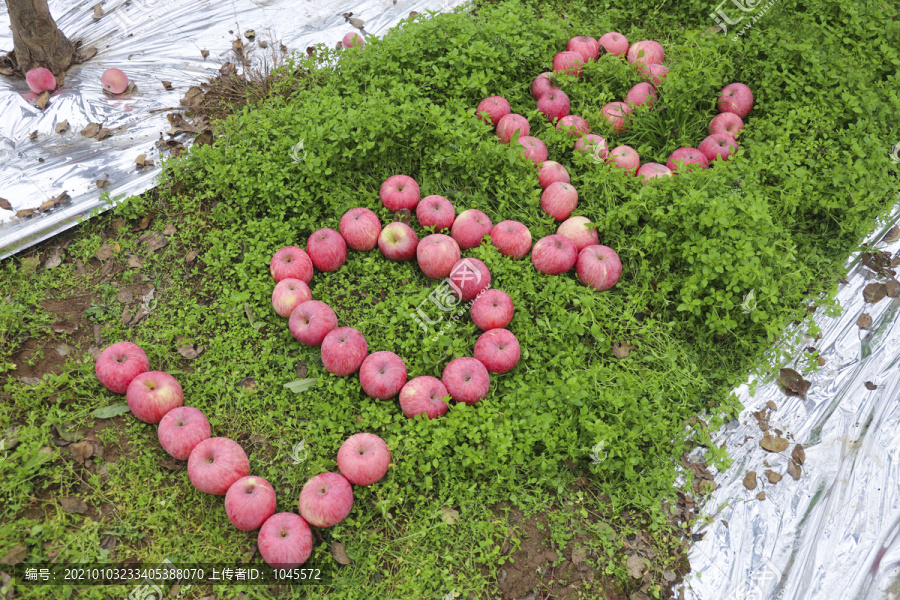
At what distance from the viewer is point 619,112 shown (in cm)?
525

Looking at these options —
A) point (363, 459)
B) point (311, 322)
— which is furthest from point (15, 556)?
point (311, 322)

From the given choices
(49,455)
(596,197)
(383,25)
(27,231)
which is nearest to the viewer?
(49,455)

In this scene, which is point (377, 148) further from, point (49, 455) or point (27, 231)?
point (49, 455)

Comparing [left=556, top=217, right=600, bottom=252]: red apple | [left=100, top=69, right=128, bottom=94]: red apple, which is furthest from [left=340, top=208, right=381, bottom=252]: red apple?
[left=100, top=69, right=128, bottom=94]: red apple

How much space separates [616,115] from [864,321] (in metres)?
2.74

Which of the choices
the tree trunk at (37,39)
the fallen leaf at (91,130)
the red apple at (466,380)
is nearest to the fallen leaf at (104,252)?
the fallen leaf at (91,130)

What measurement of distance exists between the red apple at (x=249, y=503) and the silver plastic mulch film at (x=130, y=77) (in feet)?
9.32

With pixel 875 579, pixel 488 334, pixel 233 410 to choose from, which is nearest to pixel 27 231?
pixel 233 410

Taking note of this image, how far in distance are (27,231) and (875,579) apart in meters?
6.62

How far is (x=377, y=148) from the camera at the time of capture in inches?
183

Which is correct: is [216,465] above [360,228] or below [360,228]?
below

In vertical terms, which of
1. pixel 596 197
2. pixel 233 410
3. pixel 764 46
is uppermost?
pixel 764 46

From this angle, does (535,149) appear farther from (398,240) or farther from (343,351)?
(343,351)
